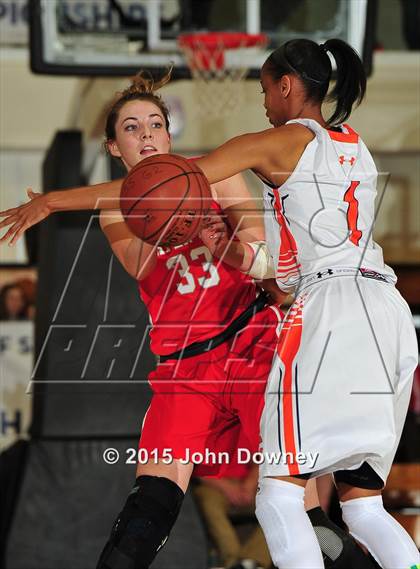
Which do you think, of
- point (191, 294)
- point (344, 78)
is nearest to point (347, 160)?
point (344, 78)

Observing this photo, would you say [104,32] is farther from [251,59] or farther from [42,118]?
[42,118]

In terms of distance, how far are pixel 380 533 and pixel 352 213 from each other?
36.9 inches

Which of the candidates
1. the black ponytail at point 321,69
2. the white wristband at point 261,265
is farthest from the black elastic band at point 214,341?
the black ponytail at point 321,69

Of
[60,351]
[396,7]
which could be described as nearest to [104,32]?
[60,351]

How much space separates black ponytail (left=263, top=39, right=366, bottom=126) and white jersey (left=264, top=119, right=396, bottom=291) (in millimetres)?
152

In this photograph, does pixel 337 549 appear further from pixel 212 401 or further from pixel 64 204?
pixel 64 204

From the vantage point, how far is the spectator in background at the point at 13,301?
8727 millimetres

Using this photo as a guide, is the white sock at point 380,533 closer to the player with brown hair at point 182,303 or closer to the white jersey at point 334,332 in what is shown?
the white jersey at point 334,332

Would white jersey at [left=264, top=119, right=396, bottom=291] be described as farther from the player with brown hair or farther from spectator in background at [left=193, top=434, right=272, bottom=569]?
spectator in background at [left=193, top=434, right=272, bottom=569]

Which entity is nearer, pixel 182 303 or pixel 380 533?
pixel 380 533

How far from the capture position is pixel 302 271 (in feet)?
10.7

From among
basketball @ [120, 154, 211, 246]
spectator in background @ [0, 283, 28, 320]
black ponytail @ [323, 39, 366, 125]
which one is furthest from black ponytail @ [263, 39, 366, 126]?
spectator in background @ [0, 283, 28, 320]

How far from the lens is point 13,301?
28.8 ft

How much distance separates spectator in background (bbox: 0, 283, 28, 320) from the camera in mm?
8727
